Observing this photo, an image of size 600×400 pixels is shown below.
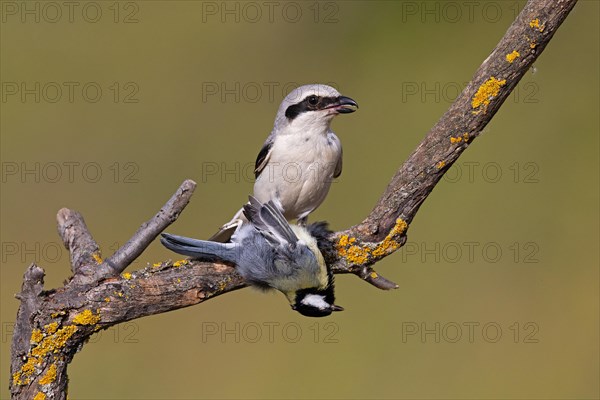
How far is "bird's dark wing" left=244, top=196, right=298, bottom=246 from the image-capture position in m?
2.24

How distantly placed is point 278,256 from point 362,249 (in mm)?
431

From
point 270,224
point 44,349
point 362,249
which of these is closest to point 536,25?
point 362,249

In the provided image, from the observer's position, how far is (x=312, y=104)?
3291 millimetres

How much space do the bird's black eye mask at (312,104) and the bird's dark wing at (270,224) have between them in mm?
1017

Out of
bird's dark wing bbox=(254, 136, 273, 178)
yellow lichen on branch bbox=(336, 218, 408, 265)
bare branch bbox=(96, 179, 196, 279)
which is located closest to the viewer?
bare branch bbox=(96, 179, 196, 279)

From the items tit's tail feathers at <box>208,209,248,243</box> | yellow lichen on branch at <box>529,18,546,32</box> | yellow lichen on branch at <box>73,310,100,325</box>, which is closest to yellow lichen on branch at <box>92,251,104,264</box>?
yellow lichen on branch at <box>73,310,100,325</box>

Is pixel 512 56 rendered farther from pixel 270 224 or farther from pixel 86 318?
pixel 86 318

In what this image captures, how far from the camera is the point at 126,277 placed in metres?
2.39

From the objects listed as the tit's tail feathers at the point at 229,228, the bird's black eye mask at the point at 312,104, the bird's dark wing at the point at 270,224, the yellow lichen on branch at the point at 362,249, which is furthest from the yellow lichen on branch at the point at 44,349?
the bird's black eye mask at the point at 312,104

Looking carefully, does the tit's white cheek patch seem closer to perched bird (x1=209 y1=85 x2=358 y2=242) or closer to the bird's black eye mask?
perched bird (x1=209 y1=85 x2=358 y2=242)

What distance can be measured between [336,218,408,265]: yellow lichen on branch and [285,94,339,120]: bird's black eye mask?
852 millimetres

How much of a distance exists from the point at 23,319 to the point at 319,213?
3.63m

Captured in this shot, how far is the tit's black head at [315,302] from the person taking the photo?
7.09 feet

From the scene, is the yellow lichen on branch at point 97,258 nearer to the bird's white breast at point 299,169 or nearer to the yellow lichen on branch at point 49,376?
the yellow lichen on branch at point 49,376
